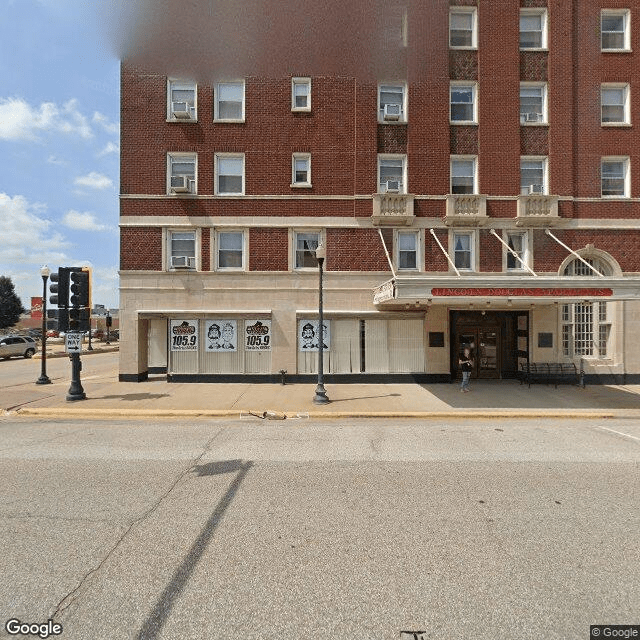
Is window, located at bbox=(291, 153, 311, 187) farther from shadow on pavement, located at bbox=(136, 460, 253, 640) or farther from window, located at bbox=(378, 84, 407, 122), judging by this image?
shadow on pavement, located at bbox=(136, 460, 253, 640)

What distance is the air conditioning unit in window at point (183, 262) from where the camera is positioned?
49.8 feet

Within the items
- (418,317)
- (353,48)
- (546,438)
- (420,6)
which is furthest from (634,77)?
(546,438)

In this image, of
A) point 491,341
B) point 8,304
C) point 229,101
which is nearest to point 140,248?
point 229,101

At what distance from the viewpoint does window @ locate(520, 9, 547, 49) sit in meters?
15.9

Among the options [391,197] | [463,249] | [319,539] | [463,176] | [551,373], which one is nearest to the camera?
[319,539]

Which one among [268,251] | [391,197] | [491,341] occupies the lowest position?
[491,341]

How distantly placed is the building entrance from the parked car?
29.1 meters

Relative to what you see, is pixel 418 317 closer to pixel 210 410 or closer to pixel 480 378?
pixel 480 378

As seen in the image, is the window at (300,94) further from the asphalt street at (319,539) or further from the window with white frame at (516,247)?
the asphalt street at (319,539)

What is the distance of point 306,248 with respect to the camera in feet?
50.8

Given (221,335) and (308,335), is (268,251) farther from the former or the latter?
(221,335)

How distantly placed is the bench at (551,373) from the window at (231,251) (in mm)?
12217

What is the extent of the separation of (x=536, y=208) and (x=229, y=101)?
13202 mm

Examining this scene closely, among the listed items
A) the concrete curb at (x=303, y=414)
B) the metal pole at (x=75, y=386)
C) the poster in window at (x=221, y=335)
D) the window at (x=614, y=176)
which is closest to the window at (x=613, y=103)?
the window at (x=614, y=176)
